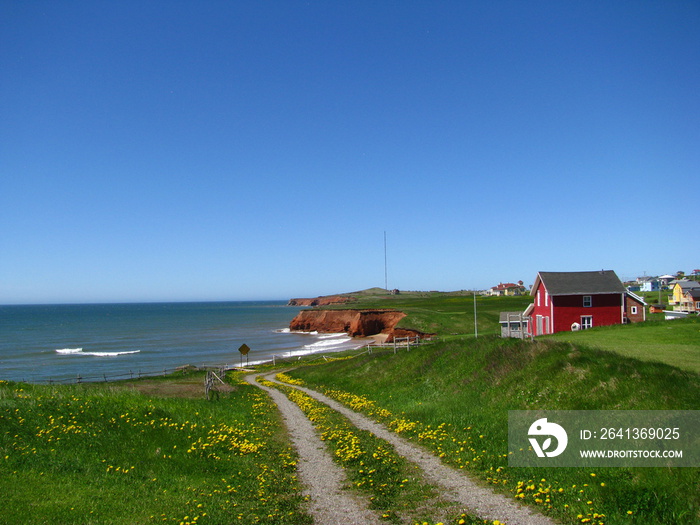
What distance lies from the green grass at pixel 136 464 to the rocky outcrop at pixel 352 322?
74947 millimetres

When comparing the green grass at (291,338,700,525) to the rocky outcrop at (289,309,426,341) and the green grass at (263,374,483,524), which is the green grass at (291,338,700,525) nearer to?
the green grass at (263,374,483,524)

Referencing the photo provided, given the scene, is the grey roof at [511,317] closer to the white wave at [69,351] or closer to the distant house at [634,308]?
the distant house at [634,308]

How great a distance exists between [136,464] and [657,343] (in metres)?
24.2

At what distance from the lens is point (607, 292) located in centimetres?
4194

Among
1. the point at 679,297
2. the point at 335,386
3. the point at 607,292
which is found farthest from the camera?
the point at 679,297

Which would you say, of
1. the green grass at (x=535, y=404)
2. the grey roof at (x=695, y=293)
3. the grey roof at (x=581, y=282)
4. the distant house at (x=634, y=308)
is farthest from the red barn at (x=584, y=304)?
the grey roof at (x=695, y=293)

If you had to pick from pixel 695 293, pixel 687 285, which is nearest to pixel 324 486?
pixel 695 293

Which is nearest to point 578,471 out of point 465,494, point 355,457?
point 465,494

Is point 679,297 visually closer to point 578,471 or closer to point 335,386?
point 335,386

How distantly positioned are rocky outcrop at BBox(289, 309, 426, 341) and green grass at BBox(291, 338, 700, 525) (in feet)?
221

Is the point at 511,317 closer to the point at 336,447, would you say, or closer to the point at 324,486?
the point at 336,447

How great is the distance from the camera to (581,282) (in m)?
43.0

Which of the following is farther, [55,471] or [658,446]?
[55,471]

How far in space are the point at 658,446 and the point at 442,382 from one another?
37.8 feet
